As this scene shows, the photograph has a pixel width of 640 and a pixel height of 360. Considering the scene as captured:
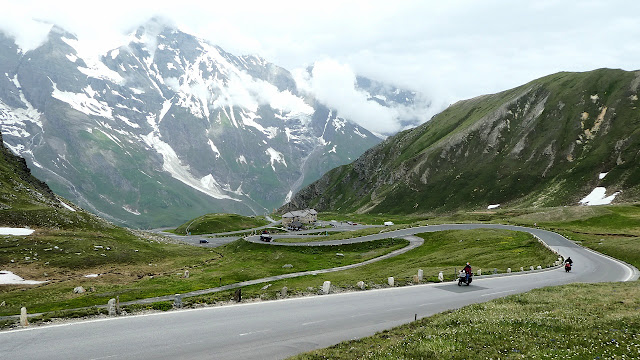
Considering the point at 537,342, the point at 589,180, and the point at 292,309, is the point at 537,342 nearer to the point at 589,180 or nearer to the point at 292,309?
the point at 292,309

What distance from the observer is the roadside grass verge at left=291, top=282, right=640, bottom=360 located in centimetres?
1515

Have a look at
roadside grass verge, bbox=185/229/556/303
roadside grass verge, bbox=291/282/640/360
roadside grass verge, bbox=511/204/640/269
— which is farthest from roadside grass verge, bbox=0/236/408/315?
roadside grass verge, bbox=291/282/640/360

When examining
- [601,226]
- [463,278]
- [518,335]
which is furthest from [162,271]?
[601,226]

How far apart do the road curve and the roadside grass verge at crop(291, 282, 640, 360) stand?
2865 mm

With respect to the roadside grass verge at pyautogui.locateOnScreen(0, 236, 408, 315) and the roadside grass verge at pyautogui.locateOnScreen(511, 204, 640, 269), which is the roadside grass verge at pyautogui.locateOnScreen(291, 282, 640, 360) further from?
the roadside grass verge at pyautogui.locateOnScreen(511, 204, 640, 269)

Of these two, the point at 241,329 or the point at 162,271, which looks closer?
the point at 241,329

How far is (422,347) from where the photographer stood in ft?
55.0

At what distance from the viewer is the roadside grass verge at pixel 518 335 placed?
15148mm

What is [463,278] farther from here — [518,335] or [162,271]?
[162,271]

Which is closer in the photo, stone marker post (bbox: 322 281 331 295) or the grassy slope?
the grassy slope

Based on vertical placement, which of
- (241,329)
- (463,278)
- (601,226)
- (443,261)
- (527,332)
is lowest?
(443,261)

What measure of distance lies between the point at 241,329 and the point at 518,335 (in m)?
15.7

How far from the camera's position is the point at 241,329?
23.2 metres

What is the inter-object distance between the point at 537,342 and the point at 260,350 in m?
13.6
